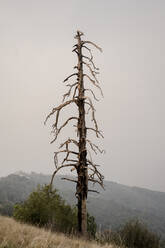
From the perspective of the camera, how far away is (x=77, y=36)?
10.9 m

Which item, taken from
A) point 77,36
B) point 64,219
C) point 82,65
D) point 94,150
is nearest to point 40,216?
point 64,219

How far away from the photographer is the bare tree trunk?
356 inches

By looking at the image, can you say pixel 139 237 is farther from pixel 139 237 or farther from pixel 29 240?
pixel 29 240

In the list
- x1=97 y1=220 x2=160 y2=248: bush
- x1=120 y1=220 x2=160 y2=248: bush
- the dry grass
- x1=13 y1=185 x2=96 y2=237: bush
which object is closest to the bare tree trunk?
x1=97 y1=220 x2=160 y2=248: bush

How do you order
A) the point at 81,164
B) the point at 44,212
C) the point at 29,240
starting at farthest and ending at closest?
1. the point at 44,212
2. the point at 81,164
3. the point at 29,240

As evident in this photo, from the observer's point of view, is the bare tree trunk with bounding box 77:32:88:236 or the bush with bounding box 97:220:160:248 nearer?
the bare tree trunk with bounding box 77:32:88:236

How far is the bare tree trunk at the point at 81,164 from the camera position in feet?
29.7

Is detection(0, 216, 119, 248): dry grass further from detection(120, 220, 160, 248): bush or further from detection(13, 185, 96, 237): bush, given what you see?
detection(13, 185, 96, 237): bush

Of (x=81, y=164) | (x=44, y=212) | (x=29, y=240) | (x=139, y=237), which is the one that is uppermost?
(x=81, y=164)

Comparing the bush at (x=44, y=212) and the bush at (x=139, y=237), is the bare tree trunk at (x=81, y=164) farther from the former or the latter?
the bush at (x=44, y=212)

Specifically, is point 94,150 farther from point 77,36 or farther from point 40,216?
point 40,216

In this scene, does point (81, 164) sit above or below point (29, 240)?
above

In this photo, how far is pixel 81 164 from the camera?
958 centimetres

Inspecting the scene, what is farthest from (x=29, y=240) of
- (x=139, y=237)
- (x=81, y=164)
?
(x=139, y=237)
